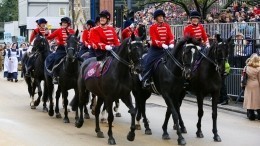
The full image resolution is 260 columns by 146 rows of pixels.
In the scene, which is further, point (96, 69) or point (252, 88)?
point (252, 88)

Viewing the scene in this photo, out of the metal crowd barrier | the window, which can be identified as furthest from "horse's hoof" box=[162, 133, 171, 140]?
the window

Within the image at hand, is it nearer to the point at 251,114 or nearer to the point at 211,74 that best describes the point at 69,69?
the point at 211,74

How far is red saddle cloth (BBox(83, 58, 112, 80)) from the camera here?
1247cm

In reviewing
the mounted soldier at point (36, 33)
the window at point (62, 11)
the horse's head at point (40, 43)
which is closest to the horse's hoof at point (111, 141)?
the horse's head at point (40, 43)

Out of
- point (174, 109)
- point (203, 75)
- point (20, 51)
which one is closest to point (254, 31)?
point (203, 75)

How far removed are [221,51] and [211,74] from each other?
2.07 feet

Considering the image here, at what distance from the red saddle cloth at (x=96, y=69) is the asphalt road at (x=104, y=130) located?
4.72 feet

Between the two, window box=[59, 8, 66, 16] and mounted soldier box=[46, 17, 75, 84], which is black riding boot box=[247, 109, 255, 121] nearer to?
mounted soldier box=[46, 17, 75, 84]

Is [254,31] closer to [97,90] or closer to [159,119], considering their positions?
[159,119]

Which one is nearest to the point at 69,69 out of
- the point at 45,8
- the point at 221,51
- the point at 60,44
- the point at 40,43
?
the point at 60,44

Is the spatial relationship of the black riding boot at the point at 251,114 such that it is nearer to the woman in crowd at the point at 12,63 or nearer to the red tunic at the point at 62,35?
the red tunic at the point at 62,35

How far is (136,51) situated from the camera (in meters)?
11.6

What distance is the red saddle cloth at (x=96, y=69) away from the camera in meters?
12.5

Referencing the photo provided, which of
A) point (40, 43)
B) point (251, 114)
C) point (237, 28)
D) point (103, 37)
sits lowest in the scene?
point (251, 114)
